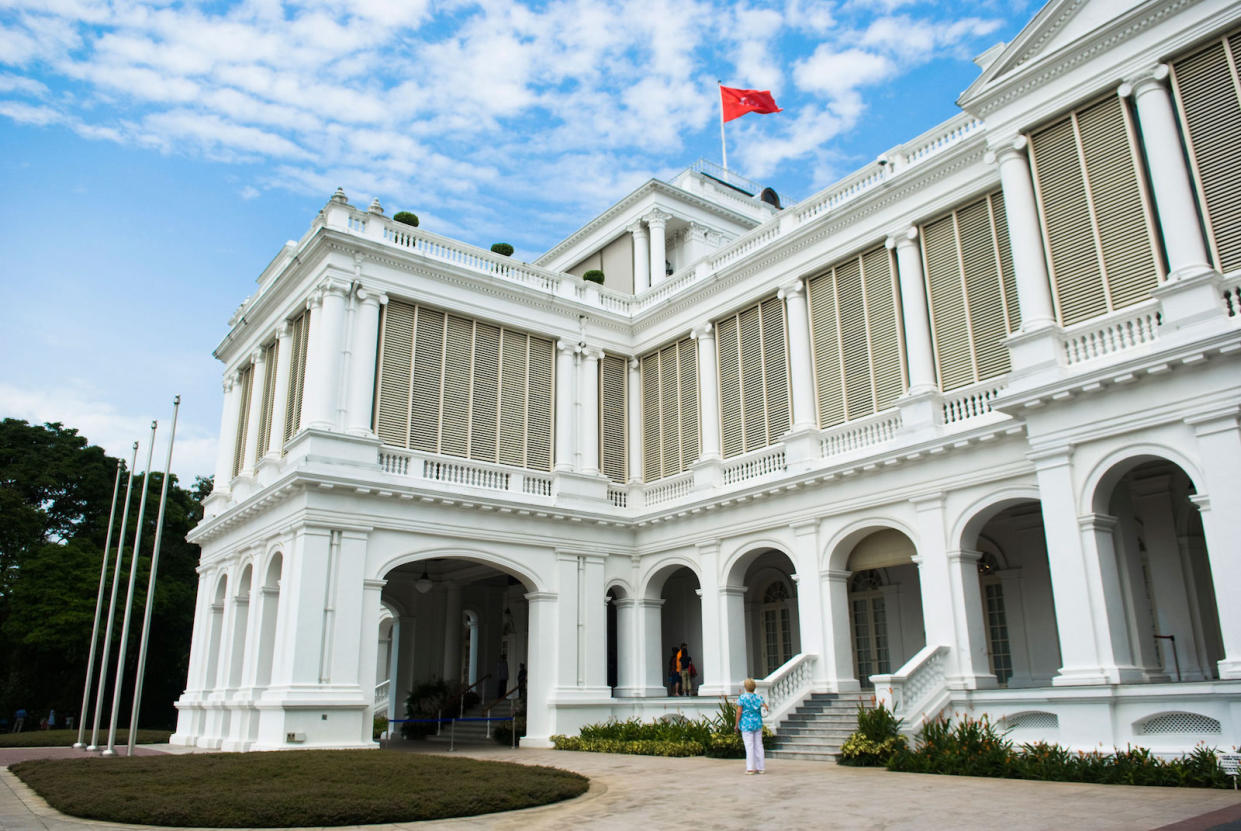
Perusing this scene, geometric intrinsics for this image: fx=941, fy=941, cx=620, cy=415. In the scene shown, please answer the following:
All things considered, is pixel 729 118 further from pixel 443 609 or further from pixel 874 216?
pixel 443 609

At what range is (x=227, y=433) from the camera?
92.8 feet

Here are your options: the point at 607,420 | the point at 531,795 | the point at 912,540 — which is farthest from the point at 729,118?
the point at 531,795

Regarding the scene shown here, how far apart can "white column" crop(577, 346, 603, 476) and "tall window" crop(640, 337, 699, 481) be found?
4.93 feet

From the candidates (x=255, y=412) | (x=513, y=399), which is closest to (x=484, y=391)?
(x=513, y=399)

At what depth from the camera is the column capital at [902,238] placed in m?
20.1

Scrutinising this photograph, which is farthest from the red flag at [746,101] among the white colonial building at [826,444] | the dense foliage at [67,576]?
the dense foliage at [67,576]

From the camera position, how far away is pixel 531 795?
1058cm

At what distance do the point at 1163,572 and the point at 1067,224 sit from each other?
6213mm

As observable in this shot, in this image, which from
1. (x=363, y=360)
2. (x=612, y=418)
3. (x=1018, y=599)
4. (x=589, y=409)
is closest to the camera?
(x=1018, y=599)

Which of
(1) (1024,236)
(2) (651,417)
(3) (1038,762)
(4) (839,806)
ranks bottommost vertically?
(4) (839,806)

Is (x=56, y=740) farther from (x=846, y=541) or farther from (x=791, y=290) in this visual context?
(x=791, y=290)

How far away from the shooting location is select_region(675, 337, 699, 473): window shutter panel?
24672mm

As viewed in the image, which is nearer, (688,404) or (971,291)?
(971,291)

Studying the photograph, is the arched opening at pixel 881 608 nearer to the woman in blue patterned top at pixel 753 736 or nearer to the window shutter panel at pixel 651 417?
the window shutter panel at pixel 651 417
